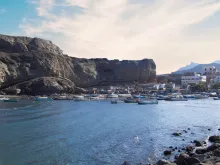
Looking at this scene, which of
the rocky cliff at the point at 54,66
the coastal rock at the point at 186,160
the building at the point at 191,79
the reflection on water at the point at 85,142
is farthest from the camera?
the building at the point at 191,79

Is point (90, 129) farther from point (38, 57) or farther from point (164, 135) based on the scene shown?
point (38, 57)

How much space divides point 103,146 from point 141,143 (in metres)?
4.58

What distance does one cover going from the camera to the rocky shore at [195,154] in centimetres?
2044

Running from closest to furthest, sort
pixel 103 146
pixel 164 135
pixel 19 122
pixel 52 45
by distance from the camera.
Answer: pixel 103 146
pixel 164 135
pixel 19 122
pixel 52 45

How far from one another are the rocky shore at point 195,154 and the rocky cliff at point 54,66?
99.5m

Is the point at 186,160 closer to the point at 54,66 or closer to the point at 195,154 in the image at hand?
the point at 195,154

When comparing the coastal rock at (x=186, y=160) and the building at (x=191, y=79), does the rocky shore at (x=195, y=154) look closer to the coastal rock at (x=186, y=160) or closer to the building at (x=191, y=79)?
the coastal rock at (x=186, y=160)

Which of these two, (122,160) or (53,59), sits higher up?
(53,59)

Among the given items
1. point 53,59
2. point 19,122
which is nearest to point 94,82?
point 53,59

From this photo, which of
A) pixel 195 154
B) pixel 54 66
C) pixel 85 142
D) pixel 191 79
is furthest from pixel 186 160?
pixel 191 79

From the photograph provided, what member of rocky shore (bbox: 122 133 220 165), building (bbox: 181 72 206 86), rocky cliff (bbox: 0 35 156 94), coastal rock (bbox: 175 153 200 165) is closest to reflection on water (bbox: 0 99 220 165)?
rocky shore (bbox: 122 133 220 165)

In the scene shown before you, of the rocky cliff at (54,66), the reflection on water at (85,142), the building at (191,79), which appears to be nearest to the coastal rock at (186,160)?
the reflection on water at (85,142)

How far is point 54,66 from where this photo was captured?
13462 centimetres

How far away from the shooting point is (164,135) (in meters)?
35.2
